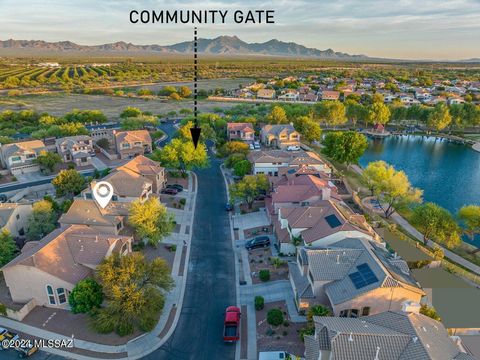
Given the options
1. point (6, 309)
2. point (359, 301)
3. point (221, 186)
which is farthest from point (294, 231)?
point (6, 309)

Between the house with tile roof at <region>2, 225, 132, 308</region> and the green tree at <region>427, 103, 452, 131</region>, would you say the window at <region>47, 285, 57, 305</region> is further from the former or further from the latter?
the green tree at <region>427, 103, 452, 131</region>

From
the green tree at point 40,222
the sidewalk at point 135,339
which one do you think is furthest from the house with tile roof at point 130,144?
the sidewalk at point 135,339

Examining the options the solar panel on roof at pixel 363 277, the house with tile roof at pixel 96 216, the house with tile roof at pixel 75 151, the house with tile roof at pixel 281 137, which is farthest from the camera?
the house with tile roof at pixel 281 137

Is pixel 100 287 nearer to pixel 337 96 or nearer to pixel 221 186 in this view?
pixel 221 186

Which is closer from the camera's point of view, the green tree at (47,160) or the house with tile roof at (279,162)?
the house with tile roof at (279,162)

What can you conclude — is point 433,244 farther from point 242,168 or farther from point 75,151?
point 75,151

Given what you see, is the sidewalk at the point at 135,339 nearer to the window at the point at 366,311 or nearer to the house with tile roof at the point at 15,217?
the house with tile roof at the point at 15,217
